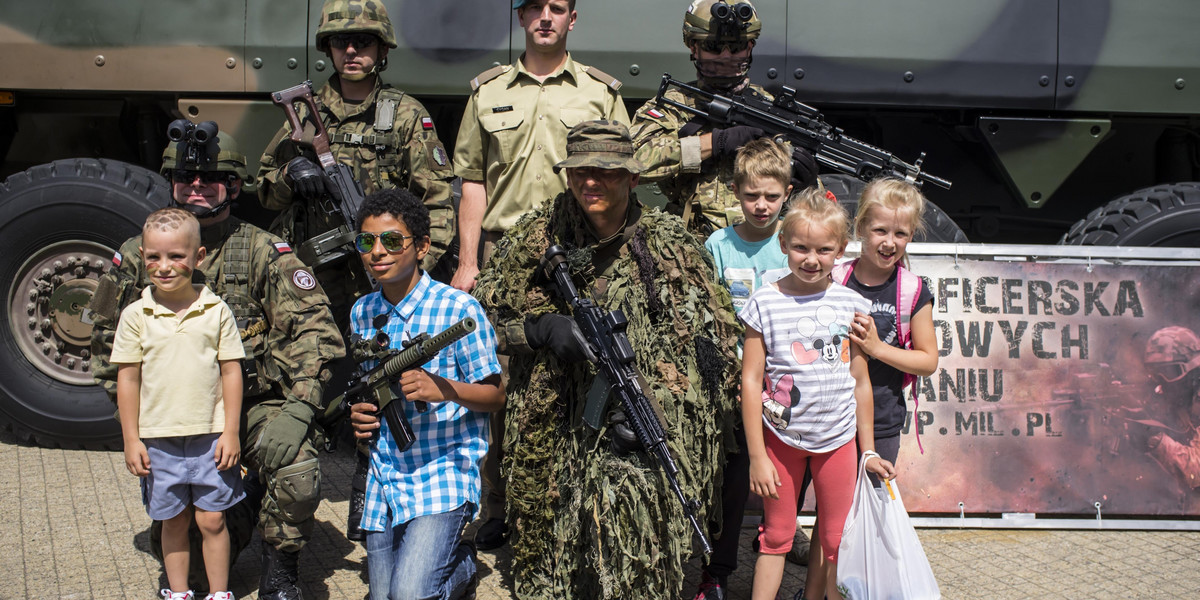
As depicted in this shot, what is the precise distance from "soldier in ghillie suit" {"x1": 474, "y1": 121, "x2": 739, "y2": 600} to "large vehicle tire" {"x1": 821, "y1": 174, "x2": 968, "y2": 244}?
1.76 meters

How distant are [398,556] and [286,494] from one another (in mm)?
477

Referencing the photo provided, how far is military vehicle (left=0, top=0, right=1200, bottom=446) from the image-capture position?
4.94m

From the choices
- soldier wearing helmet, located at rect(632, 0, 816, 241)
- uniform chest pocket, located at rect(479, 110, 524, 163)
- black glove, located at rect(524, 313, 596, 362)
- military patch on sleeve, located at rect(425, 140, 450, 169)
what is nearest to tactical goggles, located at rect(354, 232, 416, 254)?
black glove, located at rect(524, 313, 596, 362)

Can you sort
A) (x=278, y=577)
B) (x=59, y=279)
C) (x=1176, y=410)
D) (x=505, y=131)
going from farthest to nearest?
1. (x=59, y=279)
2. (x=1176, y=410)
3. (x=505, y=131)
4. (x=278, y=577)

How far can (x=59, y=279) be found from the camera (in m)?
5.03

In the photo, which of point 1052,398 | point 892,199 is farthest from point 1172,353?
point 892,199

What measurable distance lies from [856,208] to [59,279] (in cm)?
410

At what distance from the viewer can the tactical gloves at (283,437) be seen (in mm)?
3209

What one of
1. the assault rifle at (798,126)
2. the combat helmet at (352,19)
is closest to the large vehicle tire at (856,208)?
the assault rifle at (798,126)

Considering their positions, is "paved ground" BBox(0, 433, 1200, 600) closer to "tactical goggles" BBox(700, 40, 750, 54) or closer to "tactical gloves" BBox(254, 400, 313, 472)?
"tactical gloves" BBox(254, 400, 313, 472)

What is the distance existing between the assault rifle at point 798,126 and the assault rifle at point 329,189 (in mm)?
1412

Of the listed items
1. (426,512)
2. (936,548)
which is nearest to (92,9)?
(426,512)

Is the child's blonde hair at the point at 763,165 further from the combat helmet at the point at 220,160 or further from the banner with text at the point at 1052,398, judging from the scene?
the combat helmet at the point at 220,160

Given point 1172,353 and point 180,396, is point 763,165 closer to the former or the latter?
point 180,396
